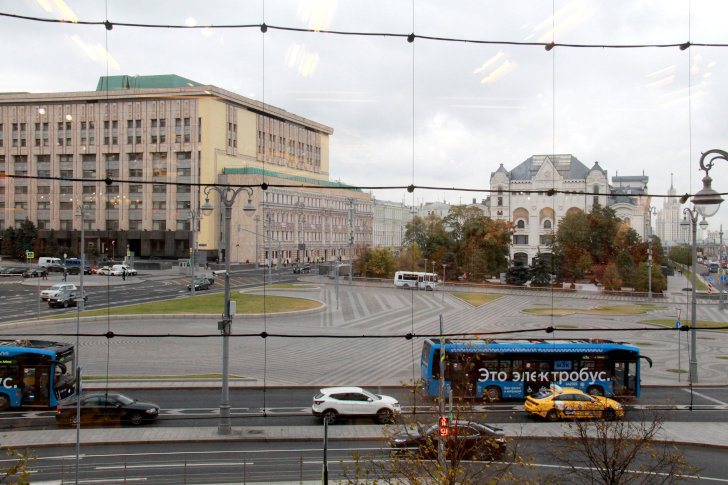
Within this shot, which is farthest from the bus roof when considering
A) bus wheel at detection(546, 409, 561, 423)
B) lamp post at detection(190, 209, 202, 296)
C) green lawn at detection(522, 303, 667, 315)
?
lamp post at detection(190, 209, 202, 296)

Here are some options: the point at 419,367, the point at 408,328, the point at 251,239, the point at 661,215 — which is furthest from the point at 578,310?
the point at 251,239

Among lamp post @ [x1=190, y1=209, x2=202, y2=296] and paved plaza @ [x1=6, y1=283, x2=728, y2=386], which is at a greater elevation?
lamp post @ [x1=190, y1=209, x2=202, y2=296]

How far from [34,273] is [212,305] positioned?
511 centimetres

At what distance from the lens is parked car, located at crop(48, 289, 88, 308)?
34.3ft

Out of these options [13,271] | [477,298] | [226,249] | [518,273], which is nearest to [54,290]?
[13,271]

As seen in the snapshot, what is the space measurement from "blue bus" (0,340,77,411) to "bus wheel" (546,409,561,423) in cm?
1144

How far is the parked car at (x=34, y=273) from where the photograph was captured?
9805mm

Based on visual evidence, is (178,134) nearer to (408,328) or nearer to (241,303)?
(241,303)

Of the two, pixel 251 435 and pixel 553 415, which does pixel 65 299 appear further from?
pixel 553 415

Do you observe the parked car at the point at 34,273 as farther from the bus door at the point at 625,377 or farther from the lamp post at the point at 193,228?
the bus door at the point at 625,377

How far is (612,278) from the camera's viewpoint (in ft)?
34.6

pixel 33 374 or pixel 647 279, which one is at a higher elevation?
pixel 647 279

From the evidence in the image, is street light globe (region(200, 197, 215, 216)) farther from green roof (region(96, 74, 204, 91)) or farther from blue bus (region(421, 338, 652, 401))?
blue bus (region(421, 338, 652, 401))

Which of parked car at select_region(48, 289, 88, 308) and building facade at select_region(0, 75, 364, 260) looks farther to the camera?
parked car at select_region(48, 289, 88, 308)
